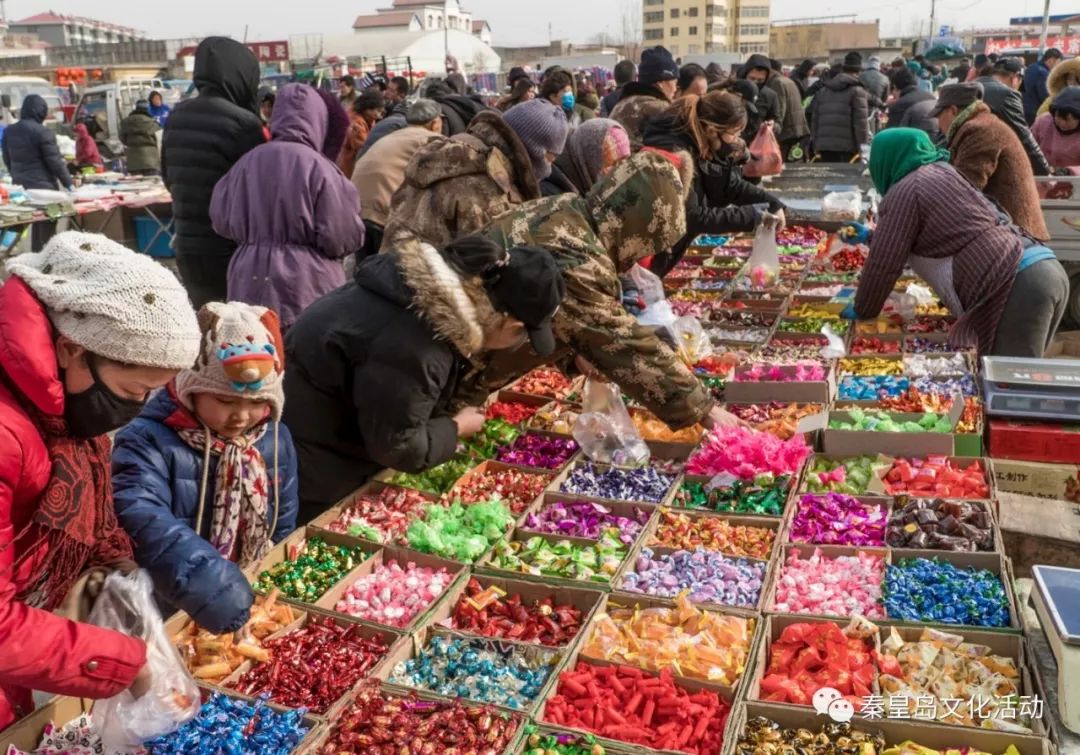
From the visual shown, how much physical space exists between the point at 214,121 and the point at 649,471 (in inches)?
109

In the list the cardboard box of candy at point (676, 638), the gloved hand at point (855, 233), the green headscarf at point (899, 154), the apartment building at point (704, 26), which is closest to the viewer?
the cardboard box of candy at point (676, 638)

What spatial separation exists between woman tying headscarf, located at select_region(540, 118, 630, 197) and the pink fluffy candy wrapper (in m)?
2.12

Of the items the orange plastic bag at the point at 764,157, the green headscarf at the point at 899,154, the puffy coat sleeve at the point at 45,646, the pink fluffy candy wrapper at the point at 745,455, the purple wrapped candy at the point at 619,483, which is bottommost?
the purple wrapped candy at the point at 619,483

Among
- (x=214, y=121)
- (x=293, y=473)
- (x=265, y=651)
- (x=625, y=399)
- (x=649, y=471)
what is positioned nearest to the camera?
(x=265, y=651)

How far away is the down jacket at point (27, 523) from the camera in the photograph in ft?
4.78

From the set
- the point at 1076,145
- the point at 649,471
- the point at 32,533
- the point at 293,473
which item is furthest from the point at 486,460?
the point at 1076,145

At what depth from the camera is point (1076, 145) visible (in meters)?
7.16

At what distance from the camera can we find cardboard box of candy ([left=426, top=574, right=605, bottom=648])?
2463mm

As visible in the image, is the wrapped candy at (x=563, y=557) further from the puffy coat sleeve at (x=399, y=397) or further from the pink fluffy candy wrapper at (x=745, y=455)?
the pink fluffy candy wrapper at (x=745, y=455)

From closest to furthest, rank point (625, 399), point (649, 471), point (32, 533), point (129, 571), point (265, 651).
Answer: point (32, 533) → point (129, 571) → point (265, 651) → point (649, 471) → point (625, 399)

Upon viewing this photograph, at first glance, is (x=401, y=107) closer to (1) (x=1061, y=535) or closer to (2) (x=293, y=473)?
(2) (x=293, y=473)

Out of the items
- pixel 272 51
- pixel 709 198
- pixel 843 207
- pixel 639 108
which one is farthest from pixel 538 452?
pixel 272 51

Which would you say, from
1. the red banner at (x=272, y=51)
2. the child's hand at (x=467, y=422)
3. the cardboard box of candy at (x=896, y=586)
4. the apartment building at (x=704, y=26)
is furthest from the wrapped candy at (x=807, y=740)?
the apartment building at (x=704, y=26)

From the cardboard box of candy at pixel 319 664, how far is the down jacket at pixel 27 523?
0.53 meters
